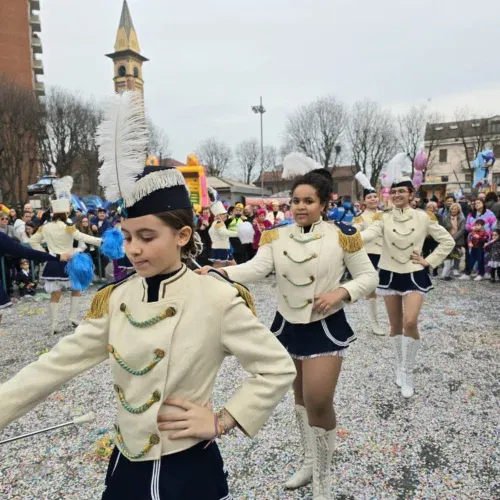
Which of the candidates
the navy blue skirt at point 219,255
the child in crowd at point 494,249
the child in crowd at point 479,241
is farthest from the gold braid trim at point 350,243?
the child in crowd at point 479,241

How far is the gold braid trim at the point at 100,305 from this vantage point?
1647mm

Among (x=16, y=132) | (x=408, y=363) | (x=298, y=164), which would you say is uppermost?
(x=16, y=132)

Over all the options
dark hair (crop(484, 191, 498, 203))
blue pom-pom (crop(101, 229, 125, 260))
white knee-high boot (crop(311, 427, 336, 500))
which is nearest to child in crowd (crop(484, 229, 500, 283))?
dark hair (crop(484, 191, 498, 203))

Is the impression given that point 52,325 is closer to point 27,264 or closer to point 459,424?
point 27,264

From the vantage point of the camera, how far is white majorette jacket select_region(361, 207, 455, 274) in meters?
4.48

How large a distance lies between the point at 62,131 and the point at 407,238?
3220 centimetres

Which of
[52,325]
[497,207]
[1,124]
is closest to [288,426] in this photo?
[52,325]

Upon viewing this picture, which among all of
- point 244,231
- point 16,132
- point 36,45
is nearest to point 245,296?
point 244,231

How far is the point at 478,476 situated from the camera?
10.1ft

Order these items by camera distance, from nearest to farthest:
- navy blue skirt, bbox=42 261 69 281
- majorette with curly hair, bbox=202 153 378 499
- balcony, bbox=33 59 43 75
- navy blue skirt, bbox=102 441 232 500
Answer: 1. navy blue skirt, bbox=102 441 232 500
2. majorette with curly hair, bbox=202 153 378 499
3. navy blue skirt, bbox=42 261 69 281
4. balcony, bbox=33 59 43 75

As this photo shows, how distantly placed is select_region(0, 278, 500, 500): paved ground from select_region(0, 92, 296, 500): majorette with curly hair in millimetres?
1751

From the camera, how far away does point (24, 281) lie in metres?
10.2

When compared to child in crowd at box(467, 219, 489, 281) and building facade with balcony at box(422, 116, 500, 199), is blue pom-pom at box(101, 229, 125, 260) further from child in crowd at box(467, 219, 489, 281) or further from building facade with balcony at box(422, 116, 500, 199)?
building facade with balcony at box(422, 116, 500, 199)

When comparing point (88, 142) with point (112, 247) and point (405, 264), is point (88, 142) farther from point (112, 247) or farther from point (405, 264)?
point (405, 264)
